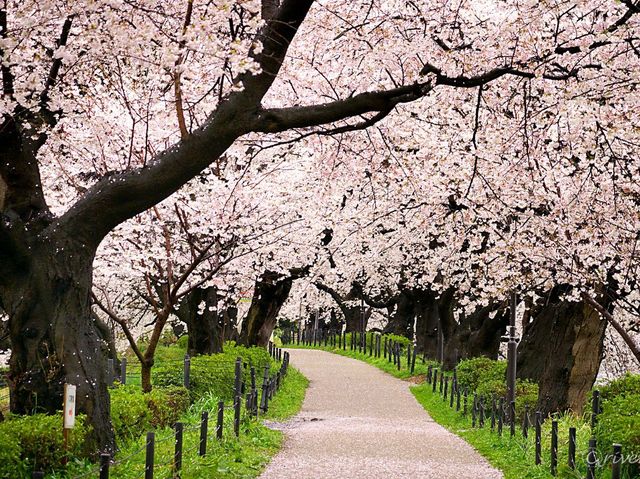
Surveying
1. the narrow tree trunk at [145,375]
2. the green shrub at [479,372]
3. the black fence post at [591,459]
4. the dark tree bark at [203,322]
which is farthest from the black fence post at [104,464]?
the dark tree bark at [203,322]

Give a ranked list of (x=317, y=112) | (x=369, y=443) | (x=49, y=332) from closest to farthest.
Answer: (x=317, y=112) → (x=49, y=332) → (x=369, y=443)

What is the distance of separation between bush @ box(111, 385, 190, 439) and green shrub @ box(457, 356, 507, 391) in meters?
8.72

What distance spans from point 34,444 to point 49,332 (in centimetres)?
145

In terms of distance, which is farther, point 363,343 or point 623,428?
point 363,343

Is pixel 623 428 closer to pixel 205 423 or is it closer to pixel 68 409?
pixel 205 423

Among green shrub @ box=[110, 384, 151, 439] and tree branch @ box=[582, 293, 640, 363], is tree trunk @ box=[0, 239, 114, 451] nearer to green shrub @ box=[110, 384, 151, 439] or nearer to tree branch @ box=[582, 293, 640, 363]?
green shrub @ box=[110, 384, 151, 439]

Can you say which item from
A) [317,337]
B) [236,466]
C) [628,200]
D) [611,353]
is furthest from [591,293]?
[317,337]

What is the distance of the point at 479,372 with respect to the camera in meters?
23.1

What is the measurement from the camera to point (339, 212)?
2528 centimetres

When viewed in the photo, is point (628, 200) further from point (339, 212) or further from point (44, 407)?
point (339, 212)

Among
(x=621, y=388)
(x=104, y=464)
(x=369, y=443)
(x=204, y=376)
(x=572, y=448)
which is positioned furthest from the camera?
(x=204, y=376)

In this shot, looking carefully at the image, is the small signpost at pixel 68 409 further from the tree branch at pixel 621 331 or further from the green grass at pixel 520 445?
the tree branch at pixel 621 331

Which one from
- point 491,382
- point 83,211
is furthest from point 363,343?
point 83,211

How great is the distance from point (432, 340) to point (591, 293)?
2328cm
